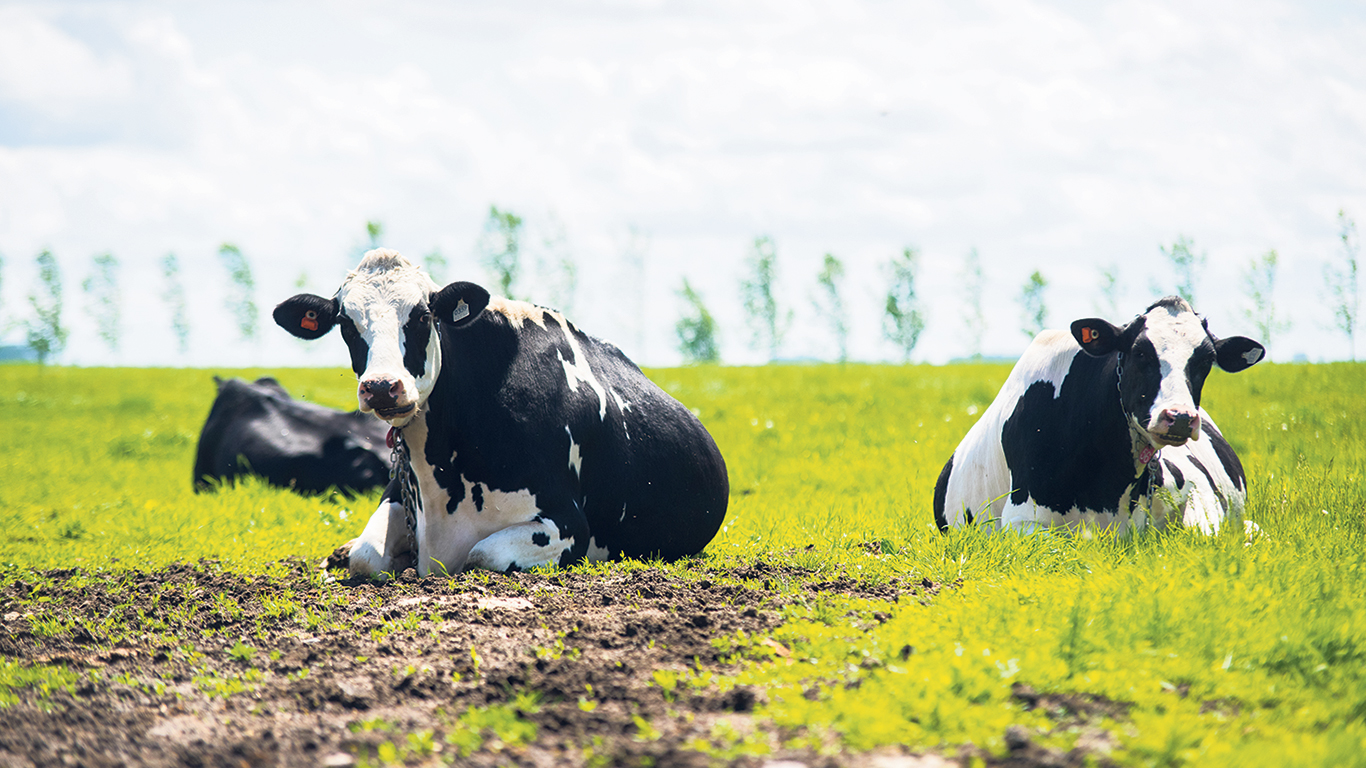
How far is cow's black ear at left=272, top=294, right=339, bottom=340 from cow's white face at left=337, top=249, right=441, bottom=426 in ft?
0.64

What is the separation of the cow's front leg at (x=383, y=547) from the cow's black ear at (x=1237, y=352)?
19.1 ft

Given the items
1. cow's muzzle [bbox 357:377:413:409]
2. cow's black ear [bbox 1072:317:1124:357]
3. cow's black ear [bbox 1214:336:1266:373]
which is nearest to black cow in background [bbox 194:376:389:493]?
cow's muzzle [bbox 357:377:413:409]

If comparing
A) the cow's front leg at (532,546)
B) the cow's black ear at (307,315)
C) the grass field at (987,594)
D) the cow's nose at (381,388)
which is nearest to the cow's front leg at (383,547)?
the cow's front leg at (532,546)

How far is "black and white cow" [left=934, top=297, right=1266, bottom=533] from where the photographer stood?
673cm

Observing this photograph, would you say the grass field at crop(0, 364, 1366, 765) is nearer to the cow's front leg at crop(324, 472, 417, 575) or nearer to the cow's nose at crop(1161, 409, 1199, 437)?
the cow's nose at crop(1161, 409, 1199, 437)

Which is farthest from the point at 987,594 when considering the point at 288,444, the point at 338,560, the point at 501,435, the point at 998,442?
the point at 288,444

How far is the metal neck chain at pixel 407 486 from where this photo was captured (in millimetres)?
7391

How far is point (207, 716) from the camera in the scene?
4398 millimetres

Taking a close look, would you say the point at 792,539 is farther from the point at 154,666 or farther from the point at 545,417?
the point at 154,666

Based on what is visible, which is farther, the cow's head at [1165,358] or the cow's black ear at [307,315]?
the cow's black ear at [307,315]

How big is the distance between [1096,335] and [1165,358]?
0.54 meters

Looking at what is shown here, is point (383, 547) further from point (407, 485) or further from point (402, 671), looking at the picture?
point (402, 671)

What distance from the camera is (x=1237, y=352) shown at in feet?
23.7

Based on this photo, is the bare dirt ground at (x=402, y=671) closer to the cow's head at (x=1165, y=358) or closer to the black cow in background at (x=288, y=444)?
the cow's head at (x=1165, y=358)
